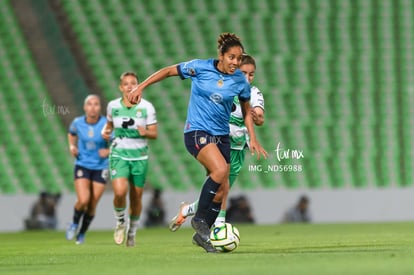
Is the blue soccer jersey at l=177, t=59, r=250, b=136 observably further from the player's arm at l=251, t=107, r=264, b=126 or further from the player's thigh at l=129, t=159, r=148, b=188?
the player's thigh at l=129, t=159, r=148, b=188

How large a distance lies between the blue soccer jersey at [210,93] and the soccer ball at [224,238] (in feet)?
3.04

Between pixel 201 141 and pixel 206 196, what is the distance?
20.6 inches

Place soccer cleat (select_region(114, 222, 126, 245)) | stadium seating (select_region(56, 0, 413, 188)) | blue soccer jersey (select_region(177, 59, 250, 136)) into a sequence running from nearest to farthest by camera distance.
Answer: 1. blue soccer jersey (select_region(177, 59, 250, 136))
2. soccer cleat (select_region(114, 222, 126, 245))
3. stadium seating (select_region(56, 0, 413, 188))

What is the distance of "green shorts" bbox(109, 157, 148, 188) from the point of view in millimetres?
12812

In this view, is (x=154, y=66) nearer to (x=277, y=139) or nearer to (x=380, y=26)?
(x=277, y=139)

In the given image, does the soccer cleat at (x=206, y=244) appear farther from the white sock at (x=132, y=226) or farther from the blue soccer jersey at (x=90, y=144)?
the blue soccer jersey at (x=90, y=144)

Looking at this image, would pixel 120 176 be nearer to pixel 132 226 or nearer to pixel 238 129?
pixel 132 226

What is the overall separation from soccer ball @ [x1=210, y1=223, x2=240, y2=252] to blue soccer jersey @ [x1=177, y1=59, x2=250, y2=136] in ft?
3.04

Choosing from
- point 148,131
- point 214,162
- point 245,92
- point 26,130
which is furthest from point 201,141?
point 26,130

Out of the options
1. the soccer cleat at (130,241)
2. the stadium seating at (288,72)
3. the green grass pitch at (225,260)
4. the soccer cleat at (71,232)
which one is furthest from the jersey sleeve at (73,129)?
the stadium seating at (288,72)

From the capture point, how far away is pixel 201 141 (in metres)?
10.3

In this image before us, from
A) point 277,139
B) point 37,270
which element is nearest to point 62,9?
point 277,139

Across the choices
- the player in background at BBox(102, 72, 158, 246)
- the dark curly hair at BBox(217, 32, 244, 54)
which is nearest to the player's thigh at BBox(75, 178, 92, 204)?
the player in background at BBox(102, 72, 158, 246)

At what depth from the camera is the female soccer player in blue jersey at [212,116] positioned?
33.4 feet
